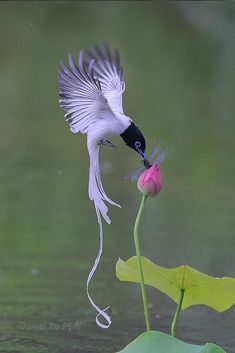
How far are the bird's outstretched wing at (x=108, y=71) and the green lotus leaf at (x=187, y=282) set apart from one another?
54 centimetres

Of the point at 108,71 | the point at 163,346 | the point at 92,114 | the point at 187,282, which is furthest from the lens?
the point at 108,71

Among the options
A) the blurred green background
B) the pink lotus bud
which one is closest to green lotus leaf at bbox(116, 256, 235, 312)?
the pink lotus bud

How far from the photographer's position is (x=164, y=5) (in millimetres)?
7793

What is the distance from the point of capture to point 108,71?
2.66m

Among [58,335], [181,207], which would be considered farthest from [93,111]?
[181,207]

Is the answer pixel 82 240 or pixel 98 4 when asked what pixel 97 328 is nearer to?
pixel 82 240

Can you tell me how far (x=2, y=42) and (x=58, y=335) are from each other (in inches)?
160

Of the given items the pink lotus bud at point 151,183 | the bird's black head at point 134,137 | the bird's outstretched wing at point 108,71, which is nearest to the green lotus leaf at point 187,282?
the pink lotus bud at point 151,183

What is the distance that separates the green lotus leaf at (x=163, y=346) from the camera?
192 cm

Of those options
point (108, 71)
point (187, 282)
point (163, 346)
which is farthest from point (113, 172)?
point (163, 346)

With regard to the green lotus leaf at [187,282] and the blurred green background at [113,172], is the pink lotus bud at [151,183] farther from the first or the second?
the blurred green background at [113,172]

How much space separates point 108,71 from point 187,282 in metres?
0.76

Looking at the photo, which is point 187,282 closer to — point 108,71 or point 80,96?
point 80,96

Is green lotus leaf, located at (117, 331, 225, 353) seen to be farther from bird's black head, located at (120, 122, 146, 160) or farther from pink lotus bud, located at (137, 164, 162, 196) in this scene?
bird's black head, located at (120, 122, 146, 160)
